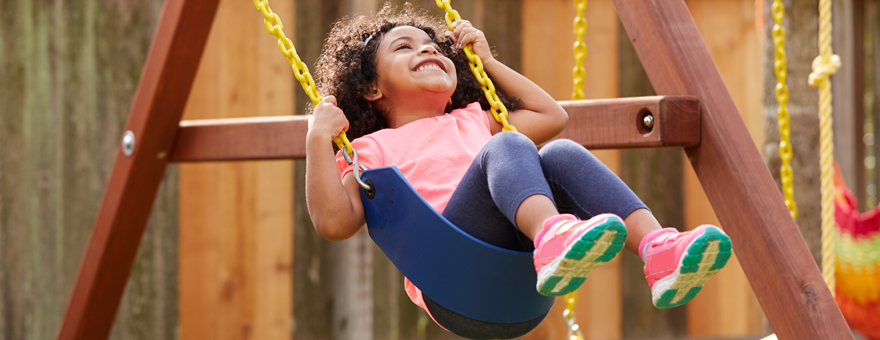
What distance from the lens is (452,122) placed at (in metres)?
1.66

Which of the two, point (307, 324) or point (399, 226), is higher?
point (399, 226)

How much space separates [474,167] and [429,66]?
350 mm

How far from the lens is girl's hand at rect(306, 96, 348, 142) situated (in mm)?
1458

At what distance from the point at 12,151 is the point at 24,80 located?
0.98 feet

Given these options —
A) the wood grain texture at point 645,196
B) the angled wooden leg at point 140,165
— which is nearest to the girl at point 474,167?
the angled wooden leg at point 140,165

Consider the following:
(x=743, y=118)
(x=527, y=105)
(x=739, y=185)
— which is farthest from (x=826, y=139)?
(x=743, y=118)

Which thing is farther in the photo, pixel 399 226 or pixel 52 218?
pixel 52 218

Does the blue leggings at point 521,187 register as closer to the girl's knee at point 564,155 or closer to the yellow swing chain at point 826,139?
the girl's knee at point 564,155

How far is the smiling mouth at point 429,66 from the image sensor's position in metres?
1.63

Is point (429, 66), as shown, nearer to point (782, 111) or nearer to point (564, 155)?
point (564, 155)

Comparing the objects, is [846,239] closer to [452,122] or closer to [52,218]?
[452,122]

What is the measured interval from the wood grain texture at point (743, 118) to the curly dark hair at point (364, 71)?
2456mm

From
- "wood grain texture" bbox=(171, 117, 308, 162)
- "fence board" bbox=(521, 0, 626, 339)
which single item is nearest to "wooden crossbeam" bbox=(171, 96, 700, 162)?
"wood grain texture" bbox=(171, 117, 308, 162)

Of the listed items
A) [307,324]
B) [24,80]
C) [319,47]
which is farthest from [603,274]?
[24,80]
